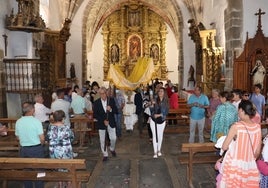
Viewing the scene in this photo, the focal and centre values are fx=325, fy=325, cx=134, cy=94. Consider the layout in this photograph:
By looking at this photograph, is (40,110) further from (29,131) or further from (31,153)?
(29,131)

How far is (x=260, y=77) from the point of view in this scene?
380 inches

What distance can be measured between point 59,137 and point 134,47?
21.7m

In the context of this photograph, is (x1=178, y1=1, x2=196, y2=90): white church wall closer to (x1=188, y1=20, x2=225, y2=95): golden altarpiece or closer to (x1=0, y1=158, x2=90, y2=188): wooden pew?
(x1=188, y1=20, x2=225, y2=95): golden altarpiece

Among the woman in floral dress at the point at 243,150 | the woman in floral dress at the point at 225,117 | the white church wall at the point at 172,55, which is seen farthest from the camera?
the white church wall at the point at 172,55

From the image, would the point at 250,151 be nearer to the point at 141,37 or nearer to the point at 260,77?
the point at 260,77

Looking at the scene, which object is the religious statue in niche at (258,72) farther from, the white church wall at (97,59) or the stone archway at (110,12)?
the white church wall at (97,59)

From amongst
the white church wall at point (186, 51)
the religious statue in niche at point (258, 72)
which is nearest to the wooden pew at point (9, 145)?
the religious statue in niche at point (258, 72)

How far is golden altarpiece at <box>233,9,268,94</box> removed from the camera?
9.59 metres

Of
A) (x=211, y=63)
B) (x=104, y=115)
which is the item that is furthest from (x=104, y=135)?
(x=211, y=63)

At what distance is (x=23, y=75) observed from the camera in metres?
9.20

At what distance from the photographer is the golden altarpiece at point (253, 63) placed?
9594 mm

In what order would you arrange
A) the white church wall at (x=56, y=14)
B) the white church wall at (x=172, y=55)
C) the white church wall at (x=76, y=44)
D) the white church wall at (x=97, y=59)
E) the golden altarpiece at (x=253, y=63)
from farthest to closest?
the white church wall at (x=172, y=55) → the white church wall at (x=97, y=59) → the white church wall at (x=76, y=44) → the white church wall at (x=56, y=14) → the golden altarpiece at (x=253, y=63)

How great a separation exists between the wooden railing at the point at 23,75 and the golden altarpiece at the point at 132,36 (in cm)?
1565

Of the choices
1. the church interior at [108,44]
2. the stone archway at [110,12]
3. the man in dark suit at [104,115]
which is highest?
the stone archway at [110,12]
